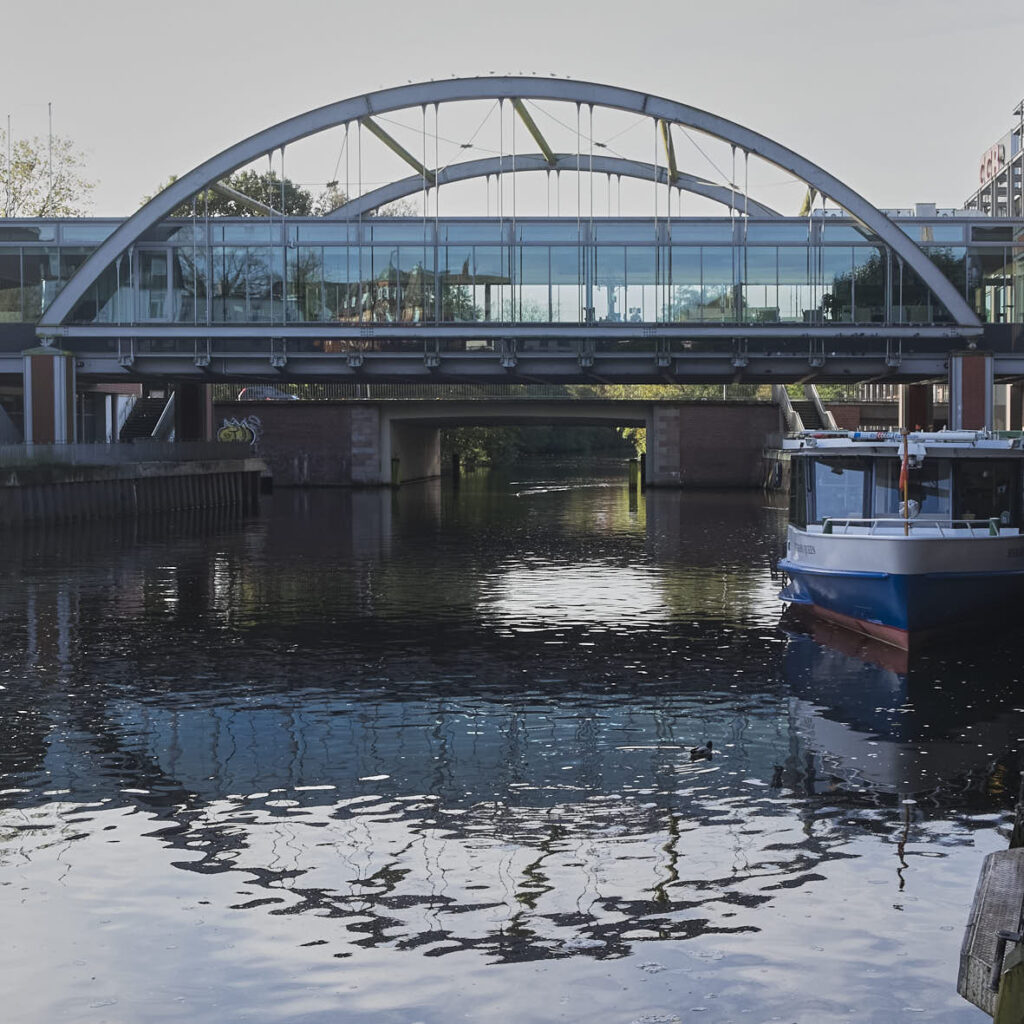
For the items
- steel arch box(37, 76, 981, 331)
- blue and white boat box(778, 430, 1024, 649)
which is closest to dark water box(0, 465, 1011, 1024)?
blue and white boat box(778, 430, 1024, 649)

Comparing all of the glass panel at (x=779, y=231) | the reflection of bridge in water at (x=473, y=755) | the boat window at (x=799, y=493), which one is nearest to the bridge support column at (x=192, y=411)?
the glass panel at (x=779, y=231)

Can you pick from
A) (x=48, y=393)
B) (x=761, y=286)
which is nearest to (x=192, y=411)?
(x=48, y=393)

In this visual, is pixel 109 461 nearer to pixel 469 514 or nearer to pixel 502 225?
pixel 469 514

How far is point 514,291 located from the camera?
211ft

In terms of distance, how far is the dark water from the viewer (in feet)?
31.3

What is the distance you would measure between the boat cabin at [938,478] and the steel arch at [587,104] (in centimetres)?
3554

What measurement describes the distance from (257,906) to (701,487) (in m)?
77.3

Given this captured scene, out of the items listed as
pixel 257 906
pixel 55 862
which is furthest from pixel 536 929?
pixel 55 862

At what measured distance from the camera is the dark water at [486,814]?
9555 millimetres

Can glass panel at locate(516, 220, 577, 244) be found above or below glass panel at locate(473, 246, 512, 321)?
above

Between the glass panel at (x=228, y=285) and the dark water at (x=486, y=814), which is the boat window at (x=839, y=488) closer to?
the dark water at (x=486, y=814)

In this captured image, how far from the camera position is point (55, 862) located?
11938mm

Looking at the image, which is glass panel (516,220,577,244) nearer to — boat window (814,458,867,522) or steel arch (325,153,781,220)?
steel arch (325,153,781,220)

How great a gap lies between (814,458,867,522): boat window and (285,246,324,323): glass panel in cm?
4022
